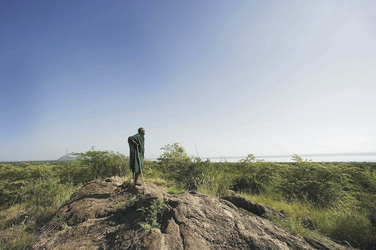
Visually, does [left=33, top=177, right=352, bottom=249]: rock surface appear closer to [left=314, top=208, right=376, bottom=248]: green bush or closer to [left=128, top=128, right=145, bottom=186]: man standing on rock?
[left=314, top=208, right=376, bottom=248]: green bush

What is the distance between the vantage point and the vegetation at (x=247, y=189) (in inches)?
129

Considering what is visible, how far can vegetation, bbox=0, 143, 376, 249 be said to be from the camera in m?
3.29

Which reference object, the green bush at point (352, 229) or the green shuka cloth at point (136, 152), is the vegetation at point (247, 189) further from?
the green shuka cloth at point (136, 152)

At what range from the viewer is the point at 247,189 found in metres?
9.69

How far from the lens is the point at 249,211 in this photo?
3473 mm

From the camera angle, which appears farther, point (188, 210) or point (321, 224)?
point (321, 224)

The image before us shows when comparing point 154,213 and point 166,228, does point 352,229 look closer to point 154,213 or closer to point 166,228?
point 166,228

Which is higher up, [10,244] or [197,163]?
[197,163]

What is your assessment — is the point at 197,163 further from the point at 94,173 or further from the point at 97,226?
the point at 94,173

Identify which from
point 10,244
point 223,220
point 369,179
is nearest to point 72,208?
point 10,244

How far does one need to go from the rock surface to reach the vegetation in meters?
0.17

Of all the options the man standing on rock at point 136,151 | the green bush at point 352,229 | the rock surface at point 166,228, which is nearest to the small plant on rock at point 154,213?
the rock surface at point 166,228

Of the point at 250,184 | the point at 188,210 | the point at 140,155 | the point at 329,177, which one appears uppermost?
the point at 140,155

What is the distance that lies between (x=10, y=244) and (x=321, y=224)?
721cm
